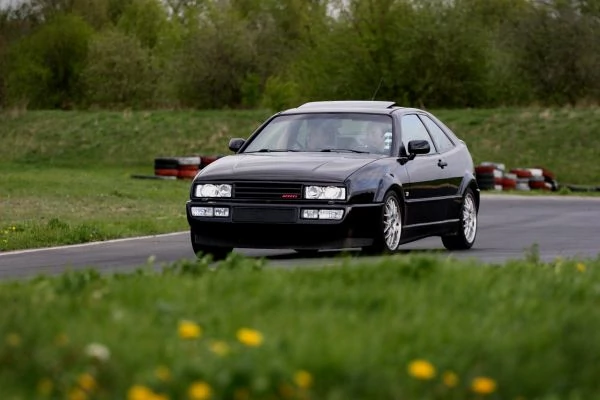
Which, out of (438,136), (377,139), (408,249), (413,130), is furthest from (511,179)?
(377,139)

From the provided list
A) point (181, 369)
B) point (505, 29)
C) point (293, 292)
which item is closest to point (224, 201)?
point (293, 292)

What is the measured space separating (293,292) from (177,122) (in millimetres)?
53725

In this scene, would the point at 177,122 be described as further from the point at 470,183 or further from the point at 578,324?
the point at 578,324

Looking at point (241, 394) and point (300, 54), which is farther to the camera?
point (300, 54)

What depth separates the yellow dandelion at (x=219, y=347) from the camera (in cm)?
522

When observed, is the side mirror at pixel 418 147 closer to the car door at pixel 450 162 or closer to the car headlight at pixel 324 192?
the car door at pixel 450 162

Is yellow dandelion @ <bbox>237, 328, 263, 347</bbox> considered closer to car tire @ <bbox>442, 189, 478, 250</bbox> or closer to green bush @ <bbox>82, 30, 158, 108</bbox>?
car tire @ <bbox>442, 189, 478, 250</bbox>

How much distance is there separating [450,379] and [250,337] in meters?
0.74

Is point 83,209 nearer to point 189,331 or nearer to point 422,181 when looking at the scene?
point 422,181

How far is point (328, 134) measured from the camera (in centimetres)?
1550

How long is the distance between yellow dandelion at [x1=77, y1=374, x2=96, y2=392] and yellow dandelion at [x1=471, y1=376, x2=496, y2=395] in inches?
50.1

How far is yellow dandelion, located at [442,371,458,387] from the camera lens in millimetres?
5156

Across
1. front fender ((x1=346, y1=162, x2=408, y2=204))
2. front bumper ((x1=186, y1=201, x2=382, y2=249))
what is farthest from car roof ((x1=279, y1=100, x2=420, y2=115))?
front bumper ((x1=186, y1=201, x2=382, y2=249))

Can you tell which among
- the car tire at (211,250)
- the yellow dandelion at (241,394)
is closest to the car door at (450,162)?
the car tire at (211,250)
